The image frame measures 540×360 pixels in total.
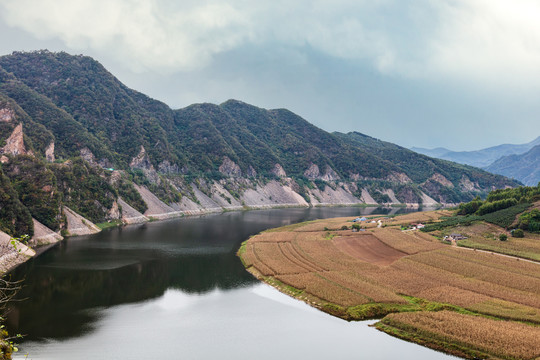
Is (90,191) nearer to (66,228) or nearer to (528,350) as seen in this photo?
(66,228)

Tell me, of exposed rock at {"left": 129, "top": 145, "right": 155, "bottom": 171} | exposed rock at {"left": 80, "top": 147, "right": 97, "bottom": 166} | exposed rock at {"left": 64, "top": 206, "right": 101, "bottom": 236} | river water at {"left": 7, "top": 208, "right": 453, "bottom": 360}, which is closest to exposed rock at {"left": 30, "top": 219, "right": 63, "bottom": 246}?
exposed rock at {"left": 64, "top": 206, "right": 101, "bottom": 236}

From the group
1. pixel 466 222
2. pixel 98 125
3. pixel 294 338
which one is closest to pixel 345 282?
pixel 294 338

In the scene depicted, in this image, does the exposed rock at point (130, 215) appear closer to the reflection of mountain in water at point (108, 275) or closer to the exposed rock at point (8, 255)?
the reflection of mountain in water at point (108, 275)

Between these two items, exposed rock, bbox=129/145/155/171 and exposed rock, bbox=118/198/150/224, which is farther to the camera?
exposed rock, bbox=129/145/155/171

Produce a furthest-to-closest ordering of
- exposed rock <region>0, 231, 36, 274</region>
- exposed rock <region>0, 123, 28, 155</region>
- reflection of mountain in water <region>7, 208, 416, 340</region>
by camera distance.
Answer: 1. exposed rock <region>0, 123, 28, 155</region>
2. exposed rock <region>0, 231, 36, 274</region>
3. reflection of mountain in water <region>7, 208, 416, 340</region>

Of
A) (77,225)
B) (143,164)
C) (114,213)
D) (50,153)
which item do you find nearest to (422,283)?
(77,225)

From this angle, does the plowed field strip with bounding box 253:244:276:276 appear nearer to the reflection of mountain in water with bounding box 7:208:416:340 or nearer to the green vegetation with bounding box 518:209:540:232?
the reflection of mountain in water with bounding box 7:208:416:340

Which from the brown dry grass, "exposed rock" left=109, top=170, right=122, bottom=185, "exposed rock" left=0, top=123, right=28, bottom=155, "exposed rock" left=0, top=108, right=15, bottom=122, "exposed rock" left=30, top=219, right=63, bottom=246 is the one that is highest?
"exposed rock" left=0, top=108, right=15, bottom=122

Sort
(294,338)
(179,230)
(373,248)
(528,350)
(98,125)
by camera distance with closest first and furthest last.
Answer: (528,350) → (294,338) → (373,248) → (179,230) → (98,125)
